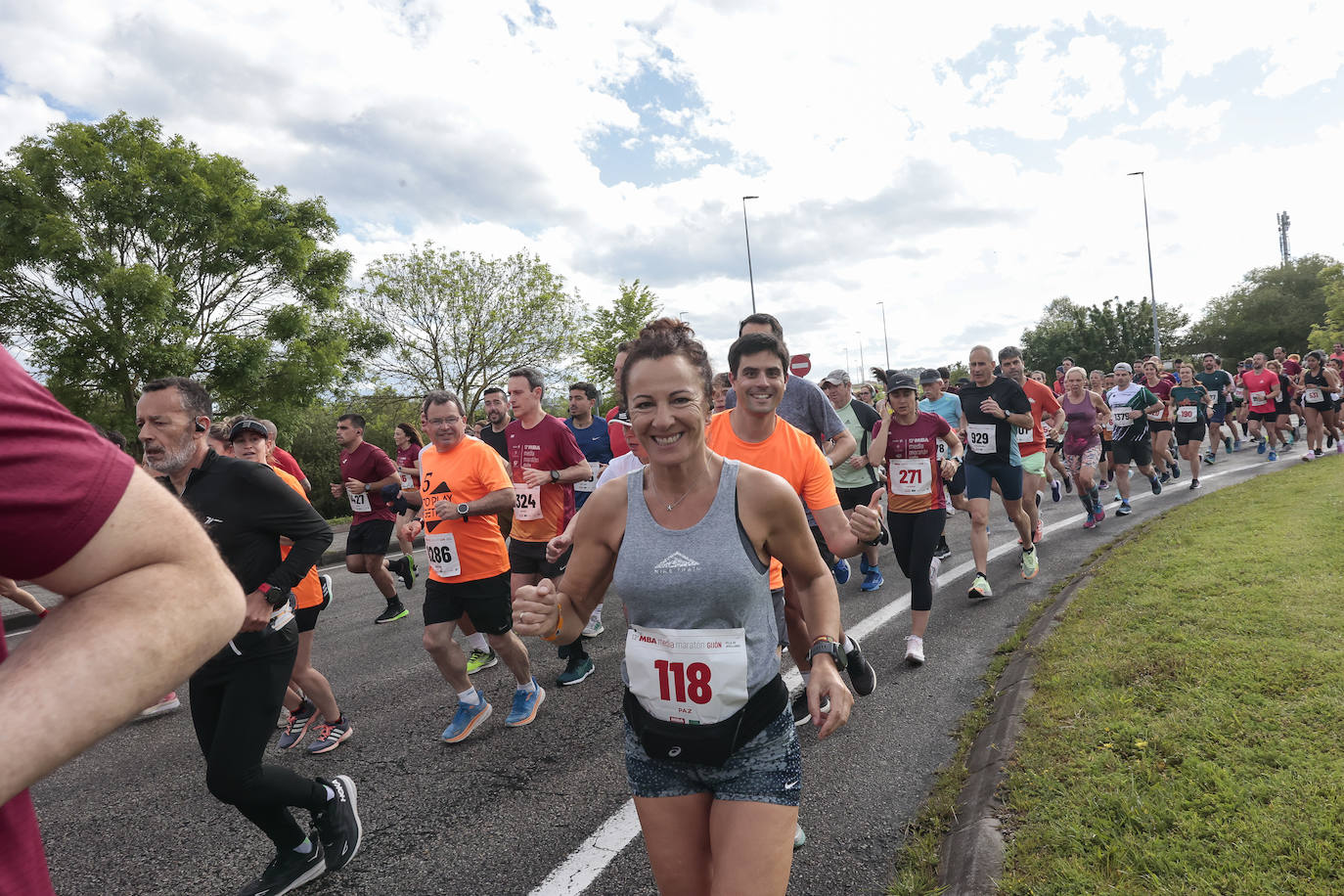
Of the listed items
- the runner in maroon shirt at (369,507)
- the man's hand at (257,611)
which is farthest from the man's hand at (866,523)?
the runner in maroon shirt at (369,507)

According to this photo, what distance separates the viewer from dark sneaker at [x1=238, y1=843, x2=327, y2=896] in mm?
3215

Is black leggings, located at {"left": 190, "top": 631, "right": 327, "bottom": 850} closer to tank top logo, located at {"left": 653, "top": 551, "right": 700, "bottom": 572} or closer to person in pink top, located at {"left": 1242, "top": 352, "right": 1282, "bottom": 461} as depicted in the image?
tank top logo, located at {"left": 653, "top": 551, "right": 700, "bottom": 572}

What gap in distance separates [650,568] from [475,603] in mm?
3128

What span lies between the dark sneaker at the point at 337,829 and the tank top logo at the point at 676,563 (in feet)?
7.96

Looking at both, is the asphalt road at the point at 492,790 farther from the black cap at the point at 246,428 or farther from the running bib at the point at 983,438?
the black cap at the point at 246,428

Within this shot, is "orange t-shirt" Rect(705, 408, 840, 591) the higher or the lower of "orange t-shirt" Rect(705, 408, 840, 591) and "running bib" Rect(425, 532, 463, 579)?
the higher

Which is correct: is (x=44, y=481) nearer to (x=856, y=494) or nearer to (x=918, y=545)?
(x=918, y=545)

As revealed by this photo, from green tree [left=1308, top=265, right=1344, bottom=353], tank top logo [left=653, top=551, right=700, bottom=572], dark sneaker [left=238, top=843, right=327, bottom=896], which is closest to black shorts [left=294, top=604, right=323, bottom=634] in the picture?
dark sneaker [left=238, top=843, right=327, bottom=896]

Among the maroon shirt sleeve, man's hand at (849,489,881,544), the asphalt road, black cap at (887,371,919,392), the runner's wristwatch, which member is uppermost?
black cap at (887,371,919,392)

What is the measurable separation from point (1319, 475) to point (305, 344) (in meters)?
22.5

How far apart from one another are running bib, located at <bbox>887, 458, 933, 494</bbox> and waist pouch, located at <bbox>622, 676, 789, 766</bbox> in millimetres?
4046

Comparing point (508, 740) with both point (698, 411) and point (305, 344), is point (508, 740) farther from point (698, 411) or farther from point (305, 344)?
point (305, 344)

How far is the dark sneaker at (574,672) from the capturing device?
5.67 meters

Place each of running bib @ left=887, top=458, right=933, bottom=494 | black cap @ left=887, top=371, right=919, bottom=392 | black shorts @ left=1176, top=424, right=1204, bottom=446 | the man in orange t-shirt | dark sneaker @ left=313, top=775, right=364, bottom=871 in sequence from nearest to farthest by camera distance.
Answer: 1. dark sneaker @ left=313, top=775, right=364, bottom=871
2. the man in orange t-shirt
3. running bib @ left=887, top=458, right=933, bottom=494
4. black cap @ left=887, top=371, right=919, bottom=392
5. black shorts @ left=1176, top=424, right=1204, bottom=446
